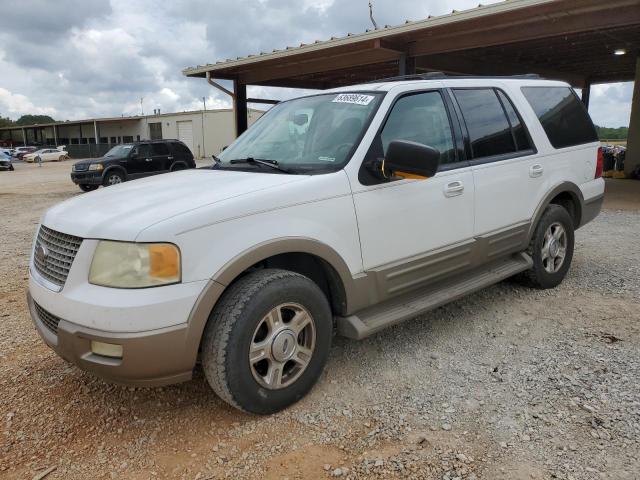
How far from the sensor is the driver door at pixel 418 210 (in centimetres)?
313

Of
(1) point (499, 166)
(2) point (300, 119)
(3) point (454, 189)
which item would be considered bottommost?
(3) point (454, 189)

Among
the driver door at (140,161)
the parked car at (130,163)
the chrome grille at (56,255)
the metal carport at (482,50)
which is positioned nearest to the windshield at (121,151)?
the parked car at (130,163)

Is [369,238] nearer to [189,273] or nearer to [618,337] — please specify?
[189,273]

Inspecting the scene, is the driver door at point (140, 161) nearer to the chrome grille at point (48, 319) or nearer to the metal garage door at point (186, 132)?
the chrome grille at point (48, 319)

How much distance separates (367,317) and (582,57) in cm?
1546

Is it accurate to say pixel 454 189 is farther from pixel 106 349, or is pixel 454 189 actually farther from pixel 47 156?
pixel 47 156

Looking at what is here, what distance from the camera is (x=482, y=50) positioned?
13039 millimetres

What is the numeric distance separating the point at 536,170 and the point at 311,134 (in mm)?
2139

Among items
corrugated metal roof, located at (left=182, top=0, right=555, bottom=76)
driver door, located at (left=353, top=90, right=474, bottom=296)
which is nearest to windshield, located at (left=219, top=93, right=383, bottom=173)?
driver door, located at (left=353, top=90, right=474, bottom=296)

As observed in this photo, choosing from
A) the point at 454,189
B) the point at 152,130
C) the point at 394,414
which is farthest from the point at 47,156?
the point at 394,414

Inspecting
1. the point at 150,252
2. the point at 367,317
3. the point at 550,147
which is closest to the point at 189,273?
the point at 150,252

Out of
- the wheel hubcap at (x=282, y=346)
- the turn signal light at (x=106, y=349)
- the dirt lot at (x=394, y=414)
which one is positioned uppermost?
the turn signal light at (x=106, y=349)

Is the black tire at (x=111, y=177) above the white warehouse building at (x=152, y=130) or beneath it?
beneath

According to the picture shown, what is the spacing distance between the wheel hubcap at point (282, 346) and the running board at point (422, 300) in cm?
31
